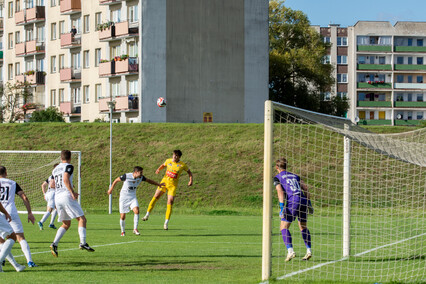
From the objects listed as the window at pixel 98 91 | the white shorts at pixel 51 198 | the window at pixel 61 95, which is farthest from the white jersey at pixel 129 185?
the window at pixel 61 95

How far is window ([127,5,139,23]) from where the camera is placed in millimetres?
55344

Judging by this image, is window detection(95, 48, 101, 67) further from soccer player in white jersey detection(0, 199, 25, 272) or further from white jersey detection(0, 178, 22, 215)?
soccer player in white jersey detection(0, 199, 25, 272)

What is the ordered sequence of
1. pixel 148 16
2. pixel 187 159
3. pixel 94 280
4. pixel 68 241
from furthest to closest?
1. pixel 148 16
2. pixel 187 159
3. pixel 68 241
4. pixel 94 280

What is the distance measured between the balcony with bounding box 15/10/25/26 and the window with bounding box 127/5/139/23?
18168 mm

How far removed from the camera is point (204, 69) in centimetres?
5447

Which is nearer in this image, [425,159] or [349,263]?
[349,263]

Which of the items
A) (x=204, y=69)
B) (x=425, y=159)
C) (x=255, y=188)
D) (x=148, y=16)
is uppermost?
(x=148, y=16)

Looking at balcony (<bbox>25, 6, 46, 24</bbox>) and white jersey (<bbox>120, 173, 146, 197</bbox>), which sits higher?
balcony (<bbox>25, 6, 46, 24</bbox>)

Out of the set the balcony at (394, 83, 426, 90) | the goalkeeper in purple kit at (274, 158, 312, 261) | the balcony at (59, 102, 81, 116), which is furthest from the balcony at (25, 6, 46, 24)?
the goalkeeper in purple kit at (274, 158, 312, 261)

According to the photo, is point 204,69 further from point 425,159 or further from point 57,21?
point 425,159

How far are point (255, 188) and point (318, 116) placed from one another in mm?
25322

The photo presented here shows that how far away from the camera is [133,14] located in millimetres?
55750

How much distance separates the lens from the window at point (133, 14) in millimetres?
55344

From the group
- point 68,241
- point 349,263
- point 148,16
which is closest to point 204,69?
point 148,16
